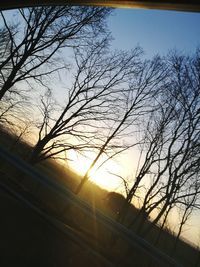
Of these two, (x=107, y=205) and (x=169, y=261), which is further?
(x=107, y=205)

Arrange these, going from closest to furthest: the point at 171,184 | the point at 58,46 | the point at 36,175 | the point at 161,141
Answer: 1. the point at 36,175
2. the point at 58,46
3. the point at 171,184
4. the point at 161,141

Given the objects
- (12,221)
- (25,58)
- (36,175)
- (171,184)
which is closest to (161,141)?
(171,184)

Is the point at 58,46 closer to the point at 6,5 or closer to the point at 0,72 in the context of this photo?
the point at 0,72

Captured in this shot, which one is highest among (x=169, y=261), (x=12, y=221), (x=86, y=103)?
(x=86, y=103)

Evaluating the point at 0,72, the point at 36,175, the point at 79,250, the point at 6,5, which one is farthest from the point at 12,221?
the point at 0,72

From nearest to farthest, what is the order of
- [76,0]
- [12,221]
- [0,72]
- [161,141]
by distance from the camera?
[76,0] → [12,221] → [0,72] → [161,141]

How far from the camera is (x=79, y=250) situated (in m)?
5.62

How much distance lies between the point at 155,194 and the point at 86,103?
7427 mm

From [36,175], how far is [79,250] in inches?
92.6

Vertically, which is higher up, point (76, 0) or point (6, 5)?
point (76, 0)

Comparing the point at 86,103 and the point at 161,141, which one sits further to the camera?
the point at 161,141

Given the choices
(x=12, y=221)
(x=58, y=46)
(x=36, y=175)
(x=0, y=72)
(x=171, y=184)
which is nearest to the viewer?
(x=12, y=221)

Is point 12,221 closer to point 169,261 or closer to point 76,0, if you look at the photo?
point 169,261

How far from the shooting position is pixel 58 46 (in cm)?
1634
